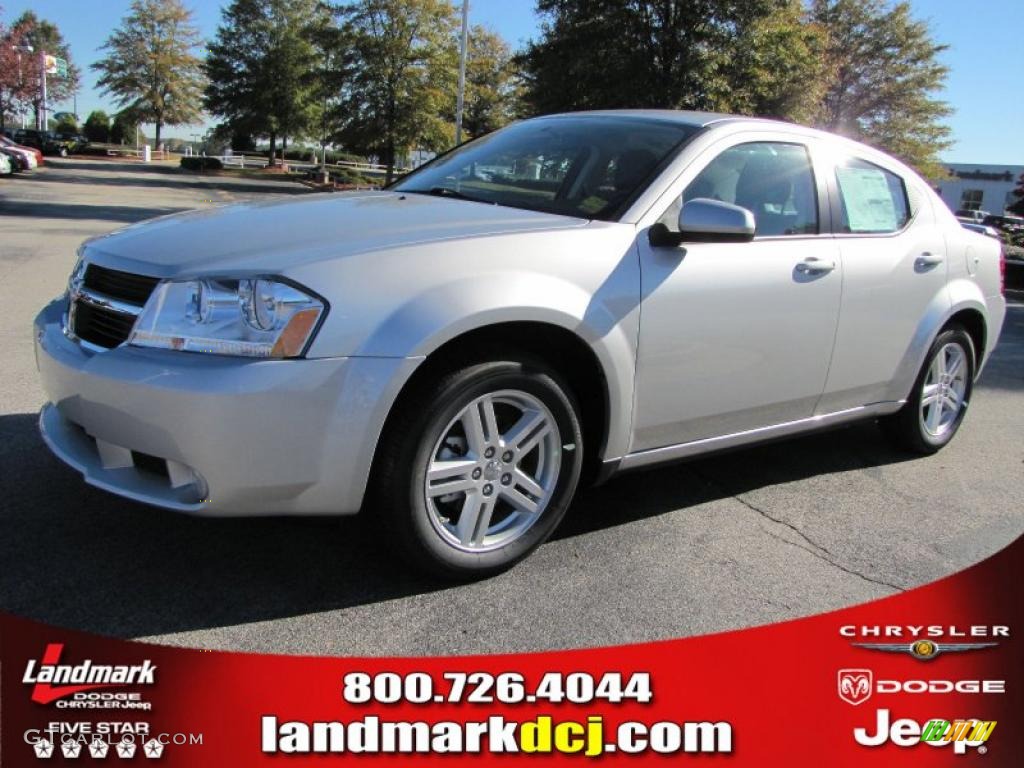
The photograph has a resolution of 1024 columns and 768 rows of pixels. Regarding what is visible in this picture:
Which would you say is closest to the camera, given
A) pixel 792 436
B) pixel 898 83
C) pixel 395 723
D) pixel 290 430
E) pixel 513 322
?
pixel 395 723

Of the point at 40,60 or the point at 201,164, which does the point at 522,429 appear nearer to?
the point at 201,164

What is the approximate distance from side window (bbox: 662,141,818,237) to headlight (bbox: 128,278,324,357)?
5.40 feet

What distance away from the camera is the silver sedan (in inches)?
102

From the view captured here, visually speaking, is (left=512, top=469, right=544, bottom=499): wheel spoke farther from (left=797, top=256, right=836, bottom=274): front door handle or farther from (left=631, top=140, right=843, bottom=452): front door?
(left=797, top=256, right=836, bottom=274): front door handle

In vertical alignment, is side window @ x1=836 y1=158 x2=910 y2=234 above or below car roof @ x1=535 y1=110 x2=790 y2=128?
below

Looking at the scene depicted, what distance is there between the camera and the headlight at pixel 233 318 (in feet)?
8.42

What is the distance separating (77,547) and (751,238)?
278cm

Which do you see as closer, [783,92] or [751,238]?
[751,238]

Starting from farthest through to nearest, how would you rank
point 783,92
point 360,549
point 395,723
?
point 783,92 < point 360,549 < point 395,723

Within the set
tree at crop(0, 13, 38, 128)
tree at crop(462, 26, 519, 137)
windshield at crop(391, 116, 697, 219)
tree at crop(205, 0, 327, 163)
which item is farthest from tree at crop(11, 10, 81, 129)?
windshield at crop(391, 116, 697, 219)

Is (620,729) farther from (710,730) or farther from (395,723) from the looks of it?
(395,723)

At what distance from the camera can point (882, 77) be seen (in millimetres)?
37062

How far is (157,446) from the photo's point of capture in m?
2.61

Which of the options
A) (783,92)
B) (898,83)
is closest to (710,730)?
(783,92)
